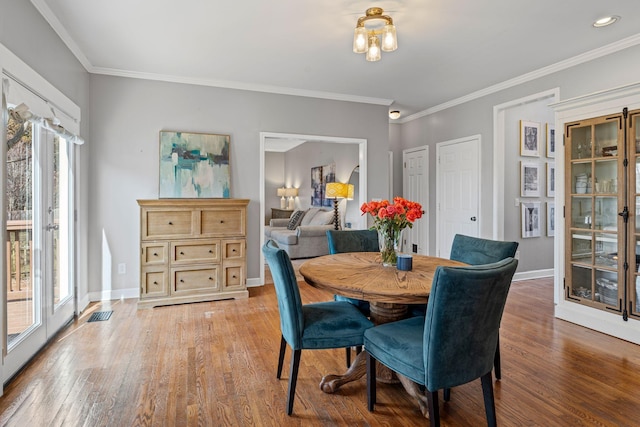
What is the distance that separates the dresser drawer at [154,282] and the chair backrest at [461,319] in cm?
300

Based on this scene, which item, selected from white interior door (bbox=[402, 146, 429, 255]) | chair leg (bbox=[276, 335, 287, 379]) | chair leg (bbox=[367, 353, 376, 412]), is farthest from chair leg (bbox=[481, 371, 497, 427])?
white interior door (bbox=[402, 146, 429, 255])

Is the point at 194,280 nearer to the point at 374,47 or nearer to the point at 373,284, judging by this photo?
the point at 373,284

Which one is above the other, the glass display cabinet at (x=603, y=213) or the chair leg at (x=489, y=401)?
the glass display cabinet at (x=603, y=213)

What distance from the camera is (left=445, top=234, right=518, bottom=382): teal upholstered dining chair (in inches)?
92.1

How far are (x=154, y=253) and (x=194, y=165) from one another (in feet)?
3.69

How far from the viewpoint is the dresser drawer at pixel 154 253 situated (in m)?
3.64

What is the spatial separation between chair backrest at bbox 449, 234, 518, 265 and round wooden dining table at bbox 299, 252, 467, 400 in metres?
0.27

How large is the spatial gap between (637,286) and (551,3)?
A: 2285 mm

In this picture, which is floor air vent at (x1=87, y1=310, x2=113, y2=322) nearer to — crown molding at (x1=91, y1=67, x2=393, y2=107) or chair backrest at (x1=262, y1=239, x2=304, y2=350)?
chair backrest at (x1=262, y1=239, x2=304, y2=350)

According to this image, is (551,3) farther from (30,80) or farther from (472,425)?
(30,80)

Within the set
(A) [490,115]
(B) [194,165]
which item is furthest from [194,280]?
(A) [490,115]

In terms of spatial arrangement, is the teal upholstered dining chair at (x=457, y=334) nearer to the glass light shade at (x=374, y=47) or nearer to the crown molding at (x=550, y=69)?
→ the glass light shade at (x=374, y=47)

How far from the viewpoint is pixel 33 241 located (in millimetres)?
2592

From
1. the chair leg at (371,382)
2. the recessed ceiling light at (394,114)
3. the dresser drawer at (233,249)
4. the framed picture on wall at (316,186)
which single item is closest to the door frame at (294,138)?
the dresser drawer at (233,249)
